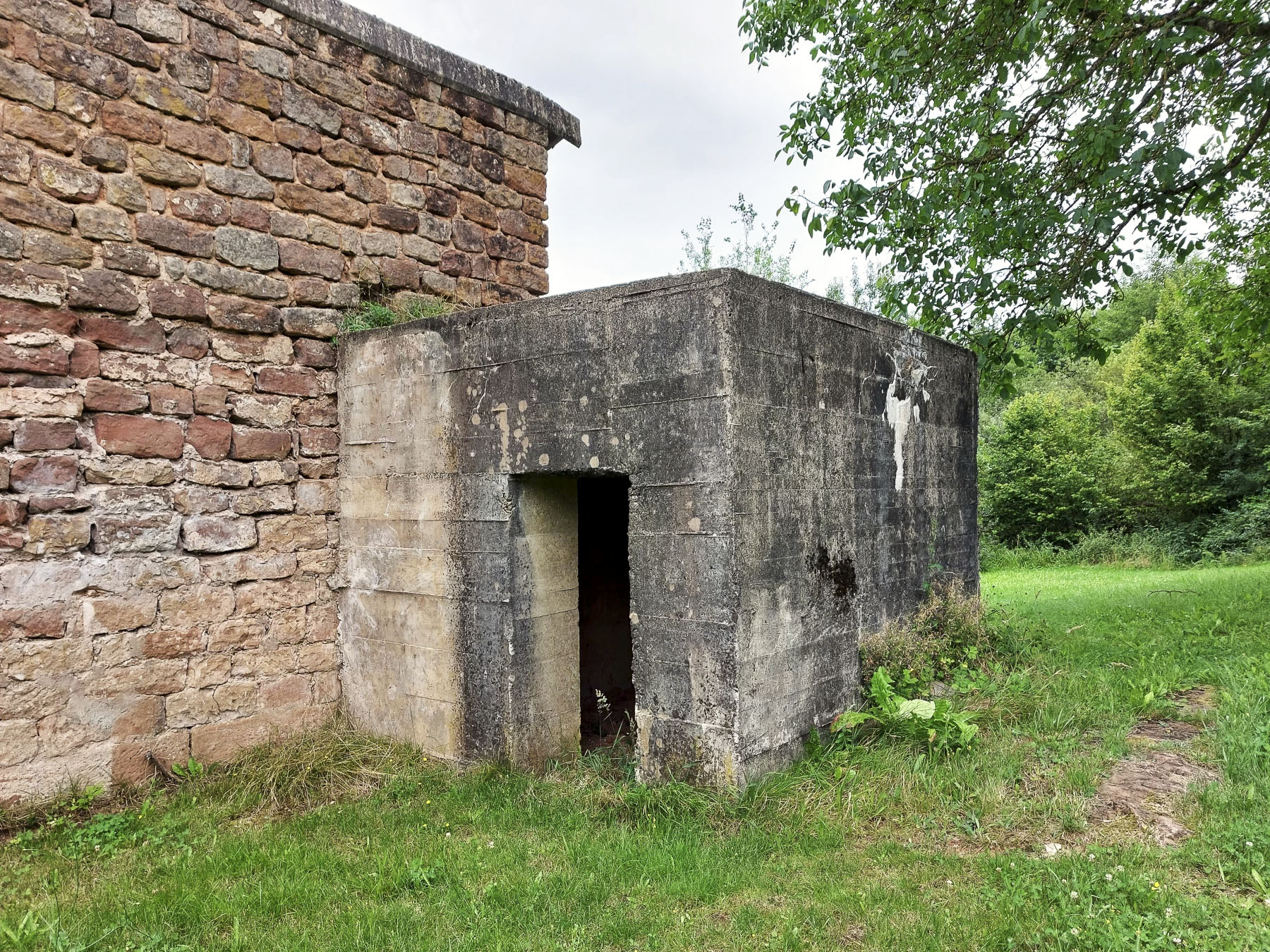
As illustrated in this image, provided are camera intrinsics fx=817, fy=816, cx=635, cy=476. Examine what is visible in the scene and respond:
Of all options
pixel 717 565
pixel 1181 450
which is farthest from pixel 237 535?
pixel 1181 450

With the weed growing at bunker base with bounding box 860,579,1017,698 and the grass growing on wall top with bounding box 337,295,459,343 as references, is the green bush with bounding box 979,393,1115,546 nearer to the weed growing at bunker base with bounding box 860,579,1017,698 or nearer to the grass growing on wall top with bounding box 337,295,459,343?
the weed growing at bunker base with bounding box 860,579,1017,698

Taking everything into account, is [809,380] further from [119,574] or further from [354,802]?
[119,574]

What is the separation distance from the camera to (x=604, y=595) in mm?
6902

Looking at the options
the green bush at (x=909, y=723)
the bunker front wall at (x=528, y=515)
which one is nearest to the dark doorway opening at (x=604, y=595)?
the bunker front wall at (x=528, y=515)

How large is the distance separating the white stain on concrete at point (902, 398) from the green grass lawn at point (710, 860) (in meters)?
1.60

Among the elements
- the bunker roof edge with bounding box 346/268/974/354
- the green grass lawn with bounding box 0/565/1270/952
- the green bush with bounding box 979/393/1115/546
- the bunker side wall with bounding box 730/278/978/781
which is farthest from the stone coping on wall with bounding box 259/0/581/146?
the green bush with bounding box 979/393/1115/546

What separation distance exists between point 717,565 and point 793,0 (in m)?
7.62

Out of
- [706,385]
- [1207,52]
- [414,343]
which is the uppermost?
[1207,52]

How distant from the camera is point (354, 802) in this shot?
443 centimetres

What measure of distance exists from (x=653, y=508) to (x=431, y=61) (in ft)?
13.0

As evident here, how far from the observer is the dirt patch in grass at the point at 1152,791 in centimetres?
342

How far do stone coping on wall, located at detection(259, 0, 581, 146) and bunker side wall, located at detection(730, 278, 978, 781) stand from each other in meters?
3.38

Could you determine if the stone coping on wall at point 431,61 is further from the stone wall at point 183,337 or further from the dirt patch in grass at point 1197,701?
the dirt patch in grass at point 1197,701

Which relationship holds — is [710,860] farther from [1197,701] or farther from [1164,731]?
[1197,701]
